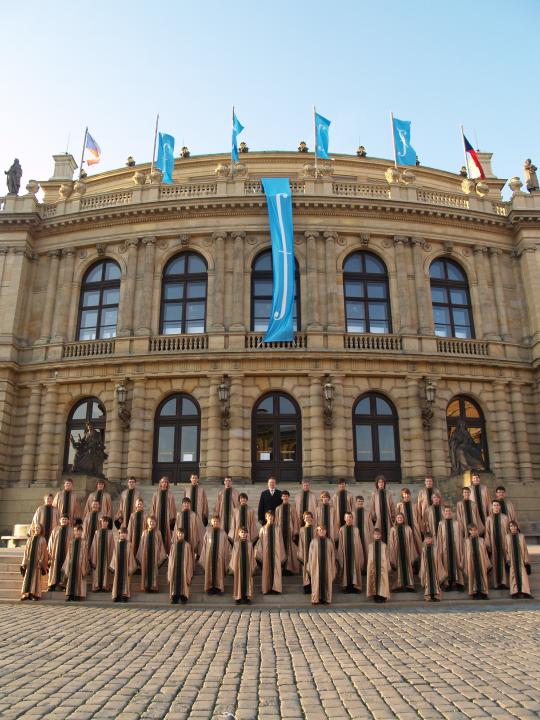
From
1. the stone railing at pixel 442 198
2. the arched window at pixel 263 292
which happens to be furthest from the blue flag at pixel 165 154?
the stone railing at pixel 442 198

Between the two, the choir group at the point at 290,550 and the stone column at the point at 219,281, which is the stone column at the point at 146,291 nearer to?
the stone column at the point at 219,281

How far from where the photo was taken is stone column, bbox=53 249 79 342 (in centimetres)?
2378

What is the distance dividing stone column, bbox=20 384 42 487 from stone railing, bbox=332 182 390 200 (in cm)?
1553

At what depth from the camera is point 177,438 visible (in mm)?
21750

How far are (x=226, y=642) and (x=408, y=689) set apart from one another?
2932mm

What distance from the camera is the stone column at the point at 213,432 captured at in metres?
20.6

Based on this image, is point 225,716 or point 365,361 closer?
point 225,716

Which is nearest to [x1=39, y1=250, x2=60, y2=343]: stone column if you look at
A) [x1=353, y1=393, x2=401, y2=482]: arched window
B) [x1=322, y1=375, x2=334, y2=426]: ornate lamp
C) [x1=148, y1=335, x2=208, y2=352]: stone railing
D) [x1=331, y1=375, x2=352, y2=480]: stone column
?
[x1=148, y1=335, x2=208, y2=352]: stone railing

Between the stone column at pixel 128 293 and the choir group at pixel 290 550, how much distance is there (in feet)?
37.1

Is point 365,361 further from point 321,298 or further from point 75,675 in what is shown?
point 75,675

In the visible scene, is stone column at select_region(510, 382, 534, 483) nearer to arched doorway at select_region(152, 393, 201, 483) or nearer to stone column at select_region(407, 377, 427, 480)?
stone column at select_region(407, 377, 427, 480)

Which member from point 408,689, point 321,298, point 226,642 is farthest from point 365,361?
point 408,689

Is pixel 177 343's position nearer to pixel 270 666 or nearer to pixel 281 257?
pixel 281 257

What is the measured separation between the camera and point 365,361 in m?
21.9
